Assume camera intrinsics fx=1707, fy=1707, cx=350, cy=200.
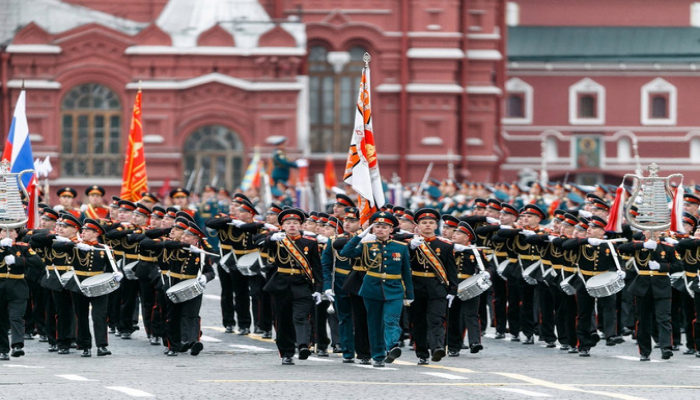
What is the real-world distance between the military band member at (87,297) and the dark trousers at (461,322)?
3802 millimetres

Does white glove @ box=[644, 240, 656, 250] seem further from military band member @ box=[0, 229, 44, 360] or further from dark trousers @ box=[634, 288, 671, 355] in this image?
military band member @ box=[0, 229, 44, 360]

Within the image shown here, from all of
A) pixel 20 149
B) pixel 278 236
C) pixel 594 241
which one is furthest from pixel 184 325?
pixel 20 149

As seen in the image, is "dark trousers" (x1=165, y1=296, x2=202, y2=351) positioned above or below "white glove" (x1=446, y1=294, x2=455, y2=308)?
below

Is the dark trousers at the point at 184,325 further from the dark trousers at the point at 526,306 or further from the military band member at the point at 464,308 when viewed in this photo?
the dark trousers at the point at 526,306

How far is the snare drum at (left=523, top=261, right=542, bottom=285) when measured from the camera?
20844mm

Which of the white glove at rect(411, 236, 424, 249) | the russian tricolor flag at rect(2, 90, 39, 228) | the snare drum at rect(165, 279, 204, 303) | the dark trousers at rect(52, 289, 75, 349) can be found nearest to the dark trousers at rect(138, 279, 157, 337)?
the dark trousers at rect(52, 289, 75, 349)

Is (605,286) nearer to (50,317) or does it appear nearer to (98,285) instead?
(98,285)

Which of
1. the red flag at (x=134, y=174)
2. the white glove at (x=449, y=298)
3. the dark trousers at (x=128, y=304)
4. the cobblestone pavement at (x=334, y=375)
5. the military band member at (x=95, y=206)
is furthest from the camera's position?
the red flag at (x=134, y=174)

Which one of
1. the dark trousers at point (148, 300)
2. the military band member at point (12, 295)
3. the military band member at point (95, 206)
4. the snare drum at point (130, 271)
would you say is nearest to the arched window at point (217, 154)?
the military band member at point (95, 206)

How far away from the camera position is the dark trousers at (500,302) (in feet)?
71.2

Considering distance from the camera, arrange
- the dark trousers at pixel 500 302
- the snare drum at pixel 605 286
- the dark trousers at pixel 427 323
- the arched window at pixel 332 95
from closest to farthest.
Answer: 1. the dark trousers at pixel 427 323
2. the snare drum at pixel 605 286
3. the dark trousers at pixel 500 302
4. the arched window at pixel 332 95

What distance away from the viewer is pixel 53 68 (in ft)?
144

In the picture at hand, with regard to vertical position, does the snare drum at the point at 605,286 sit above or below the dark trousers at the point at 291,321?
above

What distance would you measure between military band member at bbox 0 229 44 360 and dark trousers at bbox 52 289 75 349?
66 centimetres
